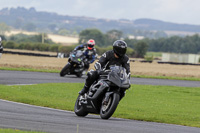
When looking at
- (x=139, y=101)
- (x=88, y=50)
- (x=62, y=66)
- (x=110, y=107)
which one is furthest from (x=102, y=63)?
(x=62, y=66)

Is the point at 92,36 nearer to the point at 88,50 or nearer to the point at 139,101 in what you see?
the point at 88,50

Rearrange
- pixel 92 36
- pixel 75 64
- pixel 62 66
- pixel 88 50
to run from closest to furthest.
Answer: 1. pixel 88 50
2. pixel 75 64
3. pixel 62 66
4. pixel 92 36

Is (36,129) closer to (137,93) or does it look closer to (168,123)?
(168,123)

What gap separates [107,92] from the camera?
11625 mm

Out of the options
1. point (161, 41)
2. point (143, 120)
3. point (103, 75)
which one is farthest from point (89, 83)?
point (161, 41)

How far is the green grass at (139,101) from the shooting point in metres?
13.4

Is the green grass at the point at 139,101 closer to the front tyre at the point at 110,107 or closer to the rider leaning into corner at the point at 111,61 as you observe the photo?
the front tyre at the point at 110,107

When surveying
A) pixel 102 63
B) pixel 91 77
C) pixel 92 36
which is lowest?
pixel 92 36

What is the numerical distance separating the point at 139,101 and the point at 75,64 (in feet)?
33.1

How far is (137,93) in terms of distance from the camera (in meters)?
20.5

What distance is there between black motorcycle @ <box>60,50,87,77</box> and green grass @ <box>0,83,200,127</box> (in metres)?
4.71

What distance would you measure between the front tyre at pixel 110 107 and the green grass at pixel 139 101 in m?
1.44

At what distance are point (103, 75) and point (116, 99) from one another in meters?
0.78

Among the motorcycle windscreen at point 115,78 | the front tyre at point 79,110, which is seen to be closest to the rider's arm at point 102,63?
the motorcycle windscreen at point 115,78
